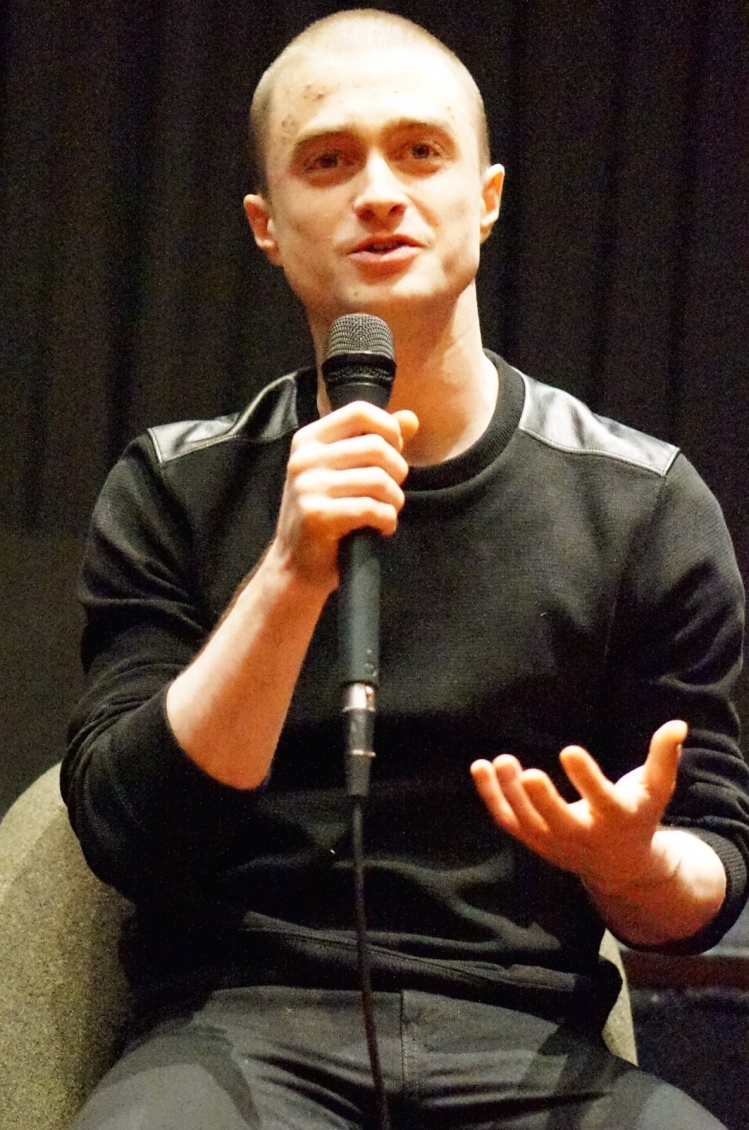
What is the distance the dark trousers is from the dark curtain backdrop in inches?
46.2

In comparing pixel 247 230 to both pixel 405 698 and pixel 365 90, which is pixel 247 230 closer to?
pixel 365 90

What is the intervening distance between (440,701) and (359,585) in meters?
0.31

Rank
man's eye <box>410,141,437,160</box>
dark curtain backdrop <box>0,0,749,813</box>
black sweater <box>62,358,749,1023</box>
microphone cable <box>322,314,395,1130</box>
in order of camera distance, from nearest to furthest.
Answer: microphone cable <box>322,314,395,1130</box>, black sweater <box>62,358,749,1023</box>, man's eye <box>410,141,437,160</box>, dark curtain backdrop <box>0,0,749,813</box>

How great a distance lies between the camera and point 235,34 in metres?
2.04

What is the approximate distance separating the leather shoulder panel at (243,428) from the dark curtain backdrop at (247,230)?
829mm

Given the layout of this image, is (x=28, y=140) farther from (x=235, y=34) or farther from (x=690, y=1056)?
(x=690, y=1056)

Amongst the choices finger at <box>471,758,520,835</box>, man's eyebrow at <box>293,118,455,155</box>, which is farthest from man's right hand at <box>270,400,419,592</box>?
man's eyebrow at <box>293,118,455,155</box>

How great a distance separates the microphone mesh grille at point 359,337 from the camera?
2.89 ft

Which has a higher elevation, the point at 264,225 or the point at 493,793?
the point at 264,225

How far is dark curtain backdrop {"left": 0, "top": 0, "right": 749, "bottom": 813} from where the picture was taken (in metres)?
2.03

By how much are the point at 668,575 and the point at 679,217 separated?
45.1 inches

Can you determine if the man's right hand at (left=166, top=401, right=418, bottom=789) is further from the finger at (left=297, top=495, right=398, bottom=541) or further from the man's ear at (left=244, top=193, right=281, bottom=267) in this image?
the man's ear at (left=244, top=193, right=281, bottom=267)

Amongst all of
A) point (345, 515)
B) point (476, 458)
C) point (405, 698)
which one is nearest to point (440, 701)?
point (405, 698)

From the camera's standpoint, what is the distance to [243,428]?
121 centimetres
